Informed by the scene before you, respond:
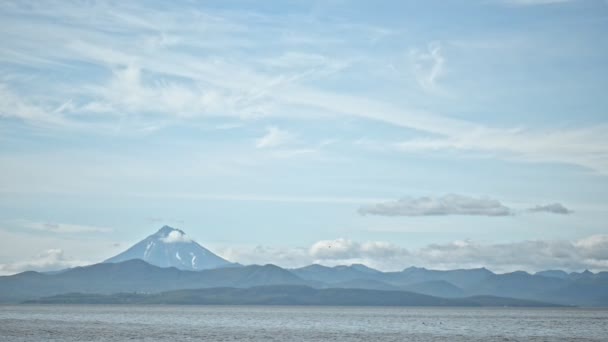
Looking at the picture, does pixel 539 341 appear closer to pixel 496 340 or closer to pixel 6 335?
pixel 496 340

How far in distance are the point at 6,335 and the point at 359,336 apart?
7620 cm

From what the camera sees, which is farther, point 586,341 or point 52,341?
point 586,341

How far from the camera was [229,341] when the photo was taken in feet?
499

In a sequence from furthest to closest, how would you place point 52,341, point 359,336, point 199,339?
1. point 359,336
2. point 199,339
3. point 52,341

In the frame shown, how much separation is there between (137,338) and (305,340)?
1331 inches

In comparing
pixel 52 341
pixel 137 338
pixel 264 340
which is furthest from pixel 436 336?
pixel 52 341

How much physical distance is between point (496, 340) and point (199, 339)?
61.2 metres

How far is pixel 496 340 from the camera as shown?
531 ft

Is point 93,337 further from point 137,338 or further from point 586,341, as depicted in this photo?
point 586,341

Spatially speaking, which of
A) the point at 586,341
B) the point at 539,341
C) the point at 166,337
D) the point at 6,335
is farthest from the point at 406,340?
the point at 6,335

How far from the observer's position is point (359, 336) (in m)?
177

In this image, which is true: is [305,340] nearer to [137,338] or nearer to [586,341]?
[137,338]

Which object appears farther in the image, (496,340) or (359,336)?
(359,336)

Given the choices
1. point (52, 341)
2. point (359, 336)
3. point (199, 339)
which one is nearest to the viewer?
point (52, 341)
